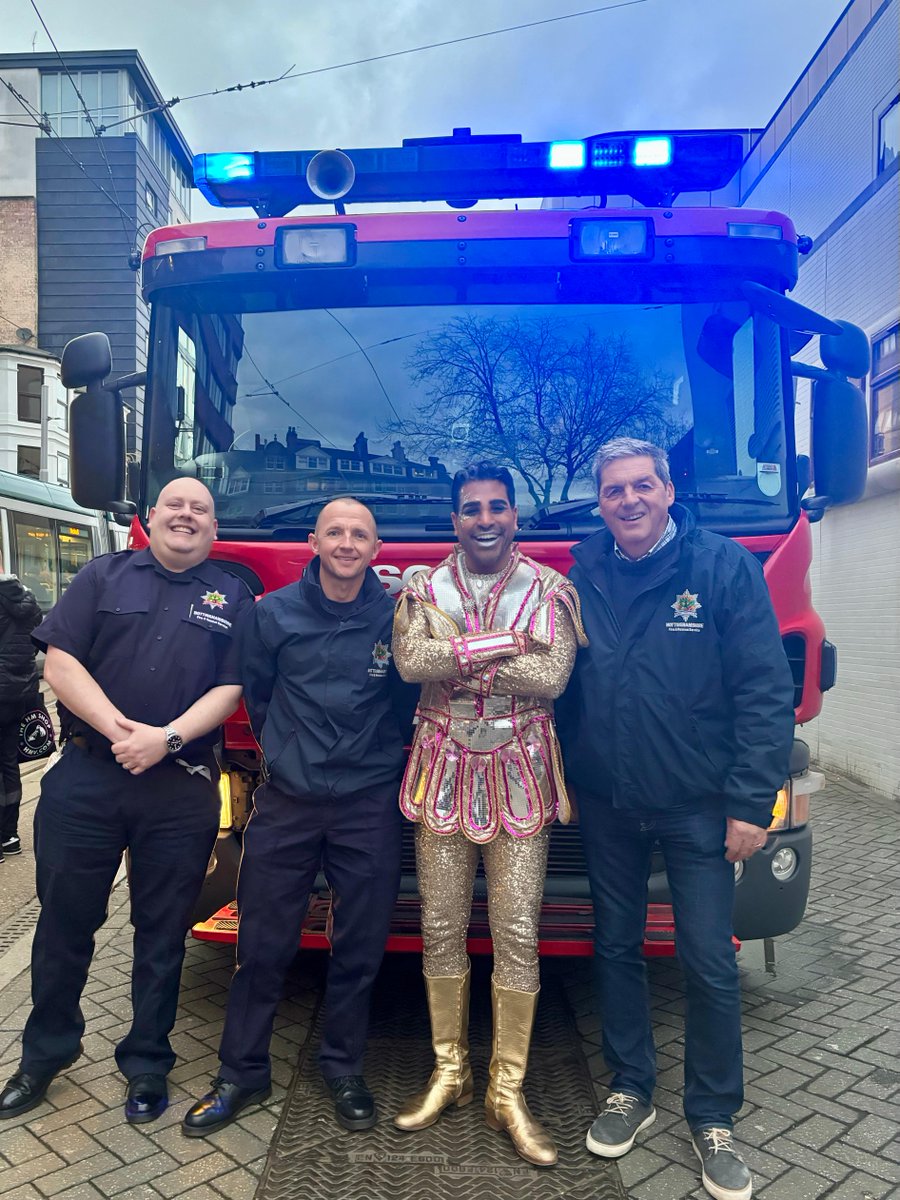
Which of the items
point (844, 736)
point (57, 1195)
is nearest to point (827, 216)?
point (844, 736)

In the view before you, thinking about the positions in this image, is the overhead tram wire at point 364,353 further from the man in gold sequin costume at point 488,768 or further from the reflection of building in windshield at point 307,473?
the man in gold sequin costume at point 488,768

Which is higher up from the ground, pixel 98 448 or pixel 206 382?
pixel 206 382

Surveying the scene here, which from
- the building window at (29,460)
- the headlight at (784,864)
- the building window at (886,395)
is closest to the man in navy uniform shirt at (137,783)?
the headlight at (784,864)

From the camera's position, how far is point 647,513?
291 centimetres

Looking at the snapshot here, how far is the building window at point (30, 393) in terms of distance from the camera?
32.5 meters

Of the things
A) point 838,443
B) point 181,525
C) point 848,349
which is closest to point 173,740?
point 181,525

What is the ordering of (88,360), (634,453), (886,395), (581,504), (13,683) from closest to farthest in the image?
(634,453) < (581,504) < (88,360) < (13,683) < (886,395)

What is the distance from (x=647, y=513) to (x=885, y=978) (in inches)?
106

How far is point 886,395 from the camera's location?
8.38 m

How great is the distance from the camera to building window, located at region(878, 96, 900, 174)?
26.1ft

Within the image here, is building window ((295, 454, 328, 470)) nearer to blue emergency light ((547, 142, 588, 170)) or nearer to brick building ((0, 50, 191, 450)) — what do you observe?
blue emergency light ((547, 142, 588, 170))

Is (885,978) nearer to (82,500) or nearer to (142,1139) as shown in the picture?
(142,1139)

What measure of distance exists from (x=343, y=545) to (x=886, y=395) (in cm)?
688

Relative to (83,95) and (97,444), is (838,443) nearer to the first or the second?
(97,444)
